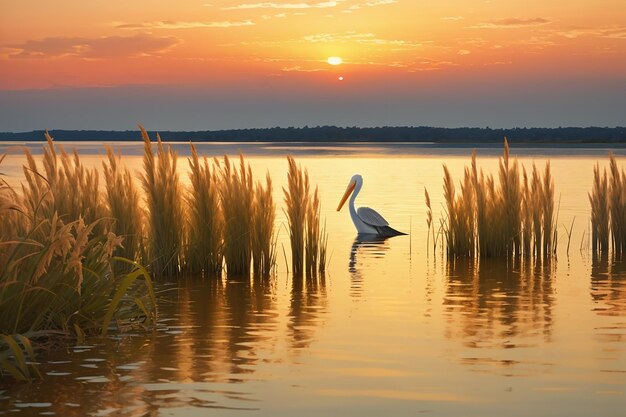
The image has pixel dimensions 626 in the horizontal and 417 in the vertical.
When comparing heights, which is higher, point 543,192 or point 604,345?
point 543,192

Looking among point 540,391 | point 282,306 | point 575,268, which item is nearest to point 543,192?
point 575,268

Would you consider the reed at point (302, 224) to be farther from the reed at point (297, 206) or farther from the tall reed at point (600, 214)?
the tall reed at point (600, 214)

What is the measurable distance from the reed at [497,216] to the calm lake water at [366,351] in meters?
0.99

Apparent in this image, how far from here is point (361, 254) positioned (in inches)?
623

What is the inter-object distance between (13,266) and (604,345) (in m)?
4.76

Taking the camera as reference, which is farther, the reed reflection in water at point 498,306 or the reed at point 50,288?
the reed reflection in water at point 498,306

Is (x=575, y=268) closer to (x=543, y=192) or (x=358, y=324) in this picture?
(x=543, y=192)

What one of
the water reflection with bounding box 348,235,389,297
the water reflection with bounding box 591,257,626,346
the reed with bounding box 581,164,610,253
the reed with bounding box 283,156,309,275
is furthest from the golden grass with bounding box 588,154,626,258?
the reed with bounding box 283,156,309,275

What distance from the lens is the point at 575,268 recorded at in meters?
13.4

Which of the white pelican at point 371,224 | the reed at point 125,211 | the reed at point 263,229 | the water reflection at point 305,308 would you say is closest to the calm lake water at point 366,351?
the water reflection at point 305,308

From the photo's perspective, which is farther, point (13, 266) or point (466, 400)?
point (13, 266)

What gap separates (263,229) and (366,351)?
4588 mm

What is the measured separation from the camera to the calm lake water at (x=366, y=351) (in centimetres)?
645

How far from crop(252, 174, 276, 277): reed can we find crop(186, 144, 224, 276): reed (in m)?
0.42
